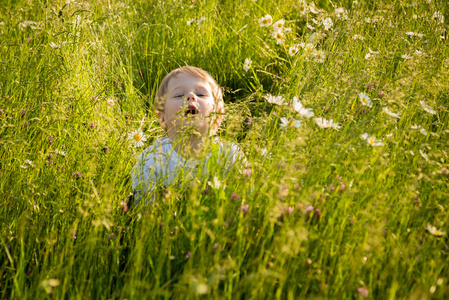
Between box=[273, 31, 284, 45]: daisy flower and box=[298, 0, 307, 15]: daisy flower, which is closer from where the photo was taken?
box=[273, 31, 284, 45]: daisy flower

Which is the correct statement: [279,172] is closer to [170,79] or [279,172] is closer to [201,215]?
[201,215]

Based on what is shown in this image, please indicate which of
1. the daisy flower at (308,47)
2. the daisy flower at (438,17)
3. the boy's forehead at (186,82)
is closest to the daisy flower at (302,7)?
the daisy flower at (308,47)

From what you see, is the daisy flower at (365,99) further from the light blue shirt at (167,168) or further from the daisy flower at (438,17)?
the daisy flower at (438,17)

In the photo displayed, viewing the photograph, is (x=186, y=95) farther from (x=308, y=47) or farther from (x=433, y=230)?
(x=433, y=230)

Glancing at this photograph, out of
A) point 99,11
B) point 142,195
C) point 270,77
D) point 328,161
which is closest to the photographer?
point 328,161

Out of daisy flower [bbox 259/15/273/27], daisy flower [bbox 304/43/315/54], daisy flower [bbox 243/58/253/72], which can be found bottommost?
daisy flower [bbox 243/58/253/72]

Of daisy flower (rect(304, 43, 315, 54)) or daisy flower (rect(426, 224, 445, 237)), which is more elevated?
daisy flower (rect(304, 43, 315, 54))

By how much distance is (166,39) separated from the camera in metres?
3.71

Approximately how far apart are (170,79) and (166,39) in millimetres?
1015

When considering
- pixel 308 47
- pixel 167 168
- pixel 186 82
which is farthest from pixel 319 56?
pixel 167 168

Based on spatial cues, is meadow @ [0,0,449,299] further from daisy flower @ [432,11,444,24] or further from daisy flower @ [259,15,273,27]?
daisy flower @ [259,15,273,27]

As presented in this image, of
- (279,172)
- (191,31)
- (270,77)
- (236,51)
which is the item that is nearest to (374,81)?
(270,77)

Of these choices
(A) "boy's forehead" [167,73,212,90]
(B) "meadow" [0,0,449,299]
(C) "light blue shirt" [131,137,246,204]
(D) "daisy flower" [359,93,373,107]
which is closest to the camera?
(B) "meadow" [0,0,449,299]

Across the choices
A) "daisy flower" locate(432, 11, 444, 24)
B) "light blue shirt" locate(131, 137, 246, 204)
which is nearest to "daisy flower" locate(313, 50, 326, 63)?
"daisy flower" locate(432, 11, 444, 24)
